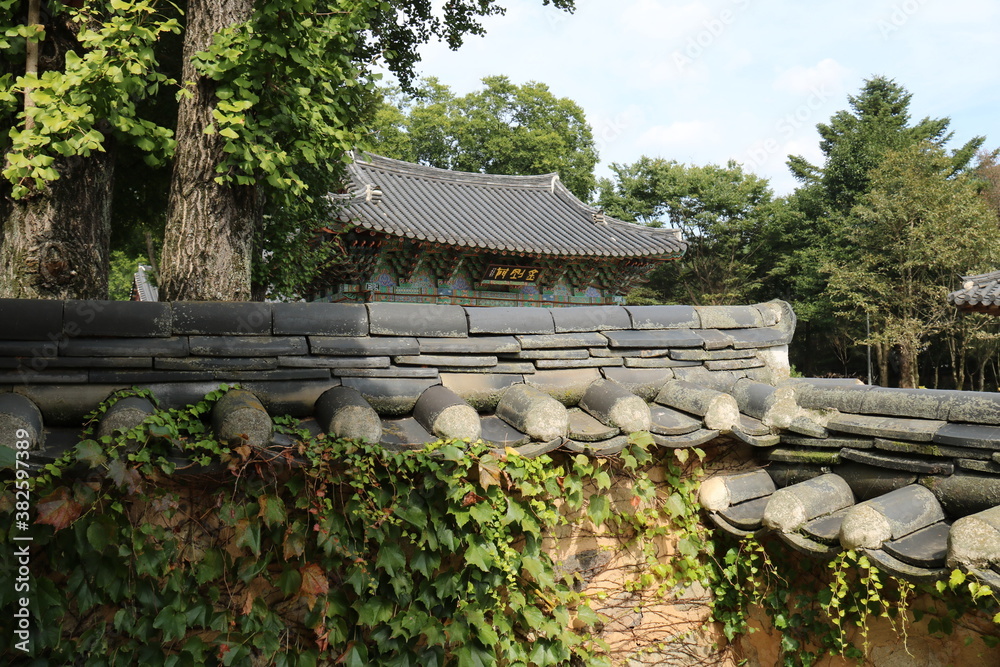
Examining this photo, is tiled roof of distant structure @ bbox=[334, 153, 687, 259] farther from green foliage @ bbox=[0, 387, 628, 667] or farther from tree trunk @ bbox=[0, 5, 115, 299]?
green foliage @ bbox=[0, 387, 628, 667]

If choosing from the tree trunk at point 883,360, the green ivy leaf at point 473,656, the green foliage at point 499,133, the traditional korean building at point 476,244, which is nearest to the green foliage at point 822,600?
the green ivy leaf at point 473,656

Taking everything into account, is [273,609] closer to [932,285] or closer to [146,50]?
[146,50]

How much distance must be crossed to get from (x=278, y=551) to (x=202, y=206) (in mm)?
2875

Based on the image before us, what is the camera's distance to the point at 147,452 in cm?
215

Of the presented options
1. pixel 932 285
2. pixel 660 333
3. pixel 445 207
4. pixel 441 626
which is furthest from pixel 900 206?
pixel 441 626

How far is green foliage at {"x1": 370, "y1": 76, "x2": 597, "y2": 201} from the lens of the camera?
28.5m

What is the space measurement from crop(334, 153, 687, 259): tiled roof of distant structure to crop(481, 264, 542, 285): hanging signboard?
598 millimetres

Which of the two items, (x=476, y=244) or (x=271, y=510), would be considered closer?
(x=271, y=510)

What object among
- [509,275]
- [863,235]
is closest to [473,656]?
[509,275]

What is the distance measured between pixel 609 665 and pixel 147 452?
2.04m

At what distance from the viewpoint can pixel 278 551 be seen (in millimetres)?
2389

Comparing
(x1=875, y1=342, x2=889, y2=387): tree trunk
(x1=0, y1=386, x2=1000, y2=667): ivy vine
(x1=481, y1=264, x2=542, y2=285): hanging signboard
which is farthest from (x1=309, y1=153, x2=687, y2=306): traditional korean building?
(x1=875, y1=342, x2=889, y2=387): tree trunk

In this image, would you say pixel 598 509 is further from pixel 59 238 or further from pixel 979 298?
pixel 979 298

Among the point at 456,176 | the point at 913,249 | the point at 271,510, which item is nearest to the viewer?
the point at 271,510
